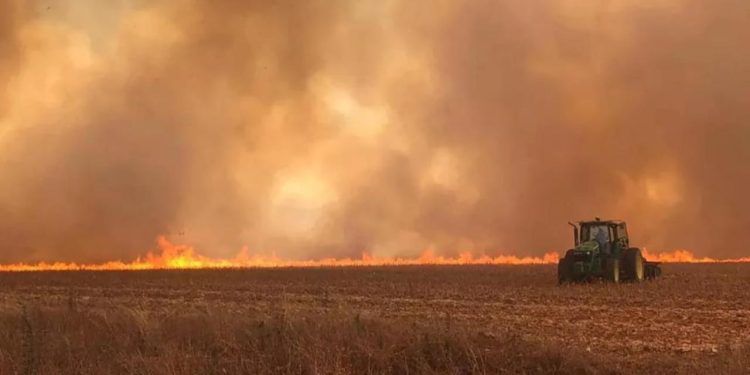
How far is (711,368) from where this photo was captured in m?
9.08

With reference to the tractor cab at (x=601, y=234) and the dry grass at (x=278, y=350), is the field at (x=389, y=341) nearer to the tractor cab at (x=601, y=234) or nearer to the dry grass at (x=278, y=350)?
the dry grass at (x=278, y=350)

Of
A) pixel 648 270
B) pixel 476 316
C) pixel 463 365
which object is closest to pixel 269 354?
pixel 463 365

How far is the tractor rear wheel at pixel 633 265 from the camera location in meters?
28.2

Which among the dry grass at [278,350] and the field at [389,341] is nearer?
the dry grass at [278,350]

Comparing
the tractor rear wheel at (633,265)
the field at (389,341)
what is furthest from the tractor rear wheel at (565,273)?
the field at (389,341)

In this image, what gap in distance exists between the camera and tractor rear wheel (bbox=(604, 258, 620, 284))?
2731 centimetres

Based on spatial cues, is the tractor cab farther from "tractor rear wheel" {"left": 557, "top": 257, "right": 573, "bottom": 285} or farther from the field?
the field

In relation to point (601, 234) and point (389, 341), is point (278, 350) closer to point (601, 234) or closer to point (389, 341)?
point (389, 341)

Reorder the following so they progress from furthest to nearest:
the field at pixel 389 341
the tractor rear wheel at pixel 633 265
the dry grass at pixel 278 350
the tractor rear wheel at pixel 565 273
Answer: the tractor rear wheel at pixel 633 265 → the tractor rear wheel at pixel 565 273 → the field at pixel 389 341 → the dry grass at pixel 278 350

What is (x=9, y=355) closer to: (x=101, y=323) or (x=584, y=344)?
(x=101, y=323)

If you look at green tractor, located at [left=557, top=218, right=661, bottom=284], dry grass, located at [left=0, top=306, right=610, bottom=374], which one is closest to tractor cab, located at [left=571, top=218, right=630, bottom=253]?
green tractor, located at [left=557, top=218, right=661, bottom=284]

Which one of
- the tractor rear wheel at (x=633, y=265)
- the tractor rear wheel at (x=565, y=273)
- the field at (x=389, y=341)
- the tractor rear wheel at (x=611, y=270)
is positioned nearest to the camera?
the field at (x=389, y=341)

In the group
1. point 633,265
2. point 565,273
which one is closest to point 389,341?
point 565,273

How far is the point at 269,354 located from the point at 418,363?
6.84 ft
